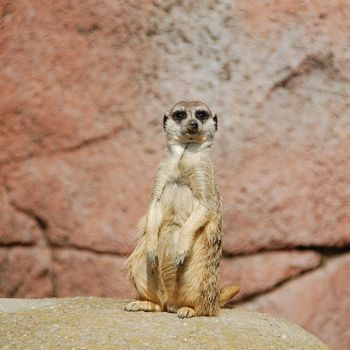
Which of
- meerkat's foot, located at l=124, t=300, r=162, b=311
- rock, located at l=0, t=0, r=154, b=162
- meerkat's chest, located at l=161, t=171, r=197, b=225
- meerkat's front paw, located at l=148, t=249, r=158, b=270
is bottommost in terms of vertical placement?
meerkat's foot, located at l=124, t=300, r=162, b=311

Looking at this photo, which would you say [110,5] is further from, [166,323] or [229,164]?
[166,323]

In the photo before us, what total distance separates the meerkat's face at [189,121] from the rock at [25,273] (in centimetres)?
141

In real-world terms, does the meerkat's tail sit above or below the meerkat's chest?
below

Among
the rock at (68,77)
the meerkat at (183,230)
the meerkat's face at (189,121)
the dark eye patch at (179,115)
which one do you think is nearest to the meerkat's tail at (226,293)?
the meerkat at (183,230)

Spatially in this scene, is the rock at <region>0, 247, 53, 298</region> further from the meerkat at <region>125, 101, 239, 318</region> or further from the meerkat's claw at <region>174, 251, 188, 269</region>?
the meerkat's claw at <region>174, 251, 188, 269</region>

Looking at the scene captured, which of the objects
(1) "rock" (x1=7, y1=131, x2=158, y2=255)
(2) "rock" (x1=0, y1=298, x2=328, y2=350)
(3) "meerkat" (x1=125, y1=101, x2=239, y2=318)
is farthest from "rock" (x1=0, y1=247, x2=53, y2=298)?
(3) "meerkat" (x1=125, y1=101, x2=239, y2=318)

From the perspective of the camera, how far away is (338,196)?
528cm

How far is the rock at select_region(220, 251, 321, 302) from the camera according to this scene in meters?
5.21

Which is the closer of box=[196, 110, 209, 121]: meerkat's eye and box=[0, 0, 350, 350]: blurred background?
box=[196, 110, 209, 121]: meerkat's eye

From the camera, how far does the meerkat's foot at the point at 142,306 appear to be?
424cm

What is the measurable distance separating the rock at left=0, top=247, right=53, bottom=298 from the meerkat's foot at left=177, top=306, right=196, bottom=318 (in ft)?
4.75

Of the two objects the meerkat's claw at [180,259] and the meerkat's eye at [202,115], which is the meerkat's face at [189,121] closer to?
the meerkat's eye at [202,115]

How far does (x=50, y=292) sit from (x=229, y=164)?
4.23ft

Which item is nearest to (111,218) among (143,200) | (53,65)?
(143,200)
